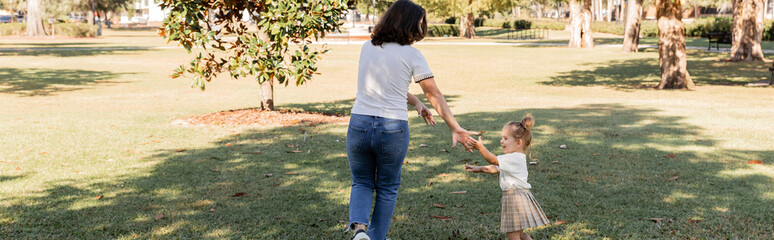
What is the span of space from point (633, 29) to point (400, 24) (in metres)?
36.6

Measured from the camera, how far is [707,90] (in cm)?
1839

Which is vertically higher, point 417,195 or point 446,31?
point 446,31

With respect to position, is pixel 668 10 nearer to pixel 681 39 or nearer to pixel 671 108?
pixel 681 39

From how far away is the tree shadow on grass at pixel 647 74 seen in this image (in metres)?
21.0

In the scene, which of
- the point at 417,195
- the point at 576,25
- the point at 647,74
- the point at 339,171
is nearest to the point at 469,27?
the point at 576,25

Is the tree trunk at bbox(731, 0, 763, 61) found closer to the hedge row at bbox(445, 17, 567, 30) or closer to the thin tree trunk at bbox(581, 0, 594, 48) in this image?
the thin tree trunk at bbox(581, 0, 594, 48)

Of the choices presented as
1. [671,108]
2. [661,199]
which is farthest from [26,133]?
[671,108]

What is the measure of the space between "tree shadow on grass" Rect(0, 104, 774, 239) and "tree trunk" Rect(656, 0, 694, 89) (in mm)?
Result: 9352

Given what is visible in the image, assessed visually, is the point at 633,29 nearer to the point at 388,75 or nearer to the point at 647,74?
the point at 647,74

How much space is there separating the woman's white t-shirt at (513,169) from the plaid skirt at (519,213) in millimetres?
49

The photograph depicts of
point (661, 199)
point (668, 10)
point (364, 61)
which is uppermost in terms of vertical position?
point (668, 10)

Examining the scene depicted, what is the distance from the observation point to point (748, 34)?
28422mm

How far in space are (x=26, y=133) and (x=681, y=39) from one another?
51.4ft

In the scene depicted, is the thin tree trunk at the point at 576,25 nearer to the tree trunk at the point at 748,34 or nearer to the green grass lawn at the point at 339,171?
the tree trunk at the point at 748,34
